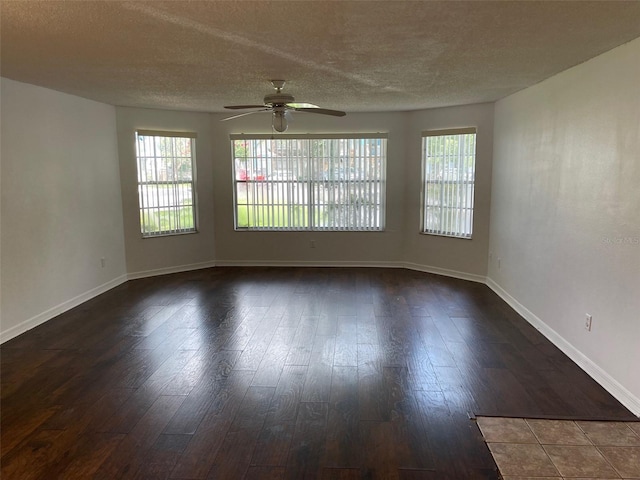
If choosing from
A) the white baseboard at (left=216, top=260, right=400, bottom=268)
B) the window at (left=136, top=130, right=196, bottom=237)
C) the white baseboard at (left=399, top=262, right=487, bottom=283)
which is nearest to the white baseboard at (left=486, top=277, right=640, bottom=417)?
the white baseboard at (left=399, top=262, right=487, bottom=283)

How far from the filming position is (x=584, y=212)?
347 cm

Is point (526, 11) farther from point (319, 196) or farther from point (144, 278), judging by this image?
point (144, 278)

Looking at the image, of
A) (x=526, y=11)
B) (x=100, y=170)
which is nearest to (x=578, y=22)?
(x=526, y=11)

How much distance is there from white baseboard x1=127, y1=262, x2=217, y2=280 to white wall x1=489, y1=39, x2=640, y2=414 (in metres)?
4.53

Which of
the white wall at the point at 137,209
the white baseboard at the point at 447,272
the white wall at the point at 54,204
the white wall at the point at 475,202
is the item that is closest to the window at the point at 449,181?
Answer: the white wall at the point at 475,202

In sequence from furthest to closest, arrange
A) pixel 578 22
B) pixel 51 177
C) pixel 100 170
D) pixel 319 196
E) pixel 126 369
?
1. pixel 319 196
2. pixel 100 170
3. pixel 51 177
4. pixel 126 369
5. pixel 578 22

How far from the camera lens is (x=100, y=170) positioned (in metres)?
5.69

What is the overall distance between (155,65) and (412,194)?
4328 mm

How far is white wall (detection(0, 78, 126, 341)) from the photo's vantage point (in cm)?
414

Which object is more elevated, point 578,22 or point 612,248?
point 578,22

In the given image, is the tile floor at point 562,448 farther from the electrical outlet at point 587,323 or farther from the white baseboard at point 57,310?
the white baseboard at point 57,310

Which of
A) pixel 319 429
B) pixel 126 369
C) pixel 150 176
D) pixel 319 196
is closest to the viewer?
pixel 319 429

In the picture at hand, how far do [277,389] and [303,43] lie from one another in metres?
2.36

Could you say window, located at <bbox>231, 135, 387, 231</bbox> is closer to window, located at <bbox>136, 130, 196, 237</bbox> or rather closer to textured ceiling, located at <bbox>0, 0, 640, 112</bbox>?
window, located at <bbox>136, 130, 196, 237</bbox>
